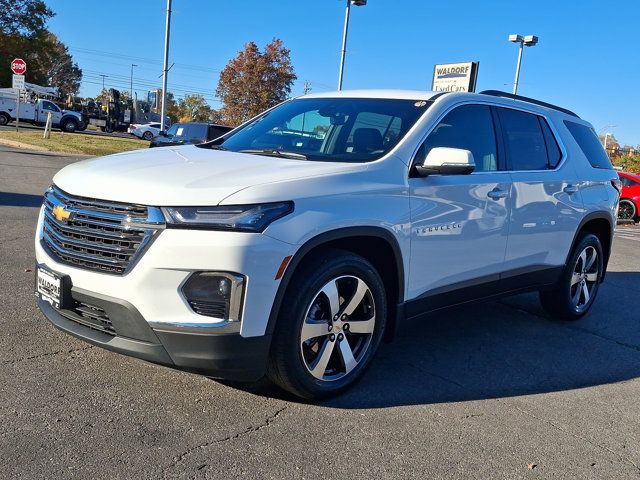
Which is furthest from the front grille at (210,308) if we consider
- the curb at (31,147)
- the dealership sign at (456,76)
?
the curb at (31,147)

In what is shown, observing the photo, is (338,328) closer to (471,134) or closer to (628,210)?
(471,134)

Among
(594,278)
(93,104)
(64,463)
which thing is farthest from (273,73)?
(64,463)

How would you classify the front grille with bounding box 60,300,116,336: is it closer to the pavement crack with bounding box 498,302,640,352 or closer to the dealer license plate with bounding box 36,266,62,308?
the dealer license plate with bounding box 36,266,62,308

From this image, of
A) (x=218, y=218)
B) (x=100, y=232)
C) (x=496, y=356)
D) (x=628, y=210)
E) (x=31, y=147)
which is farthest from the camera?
(x=31, y=147)

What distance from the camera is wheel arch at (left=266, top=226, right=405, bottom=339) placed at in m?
3.09

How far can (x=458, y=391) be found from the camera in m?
3.89

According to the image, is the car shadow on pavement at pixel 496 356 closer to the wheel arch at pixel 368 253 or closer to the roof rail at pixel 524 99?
the wheel arch at pixel 368 253

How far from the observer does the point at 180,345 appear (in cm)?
297

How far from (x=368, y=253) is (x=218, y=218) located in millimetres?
1172

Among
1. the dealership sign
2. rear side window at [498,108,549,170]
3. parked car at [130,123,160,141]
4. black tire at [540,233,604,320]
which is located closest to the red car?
the dealership sign

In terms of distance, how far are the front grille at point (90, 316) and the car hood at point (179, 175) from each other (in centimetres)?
58

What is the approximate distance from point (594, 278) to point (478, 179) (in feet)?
8.30

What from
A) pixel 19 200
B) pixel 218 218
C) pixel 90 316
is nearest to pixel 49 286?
pixel 90 316

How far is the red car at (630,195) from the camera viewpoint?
18469 millimetres
